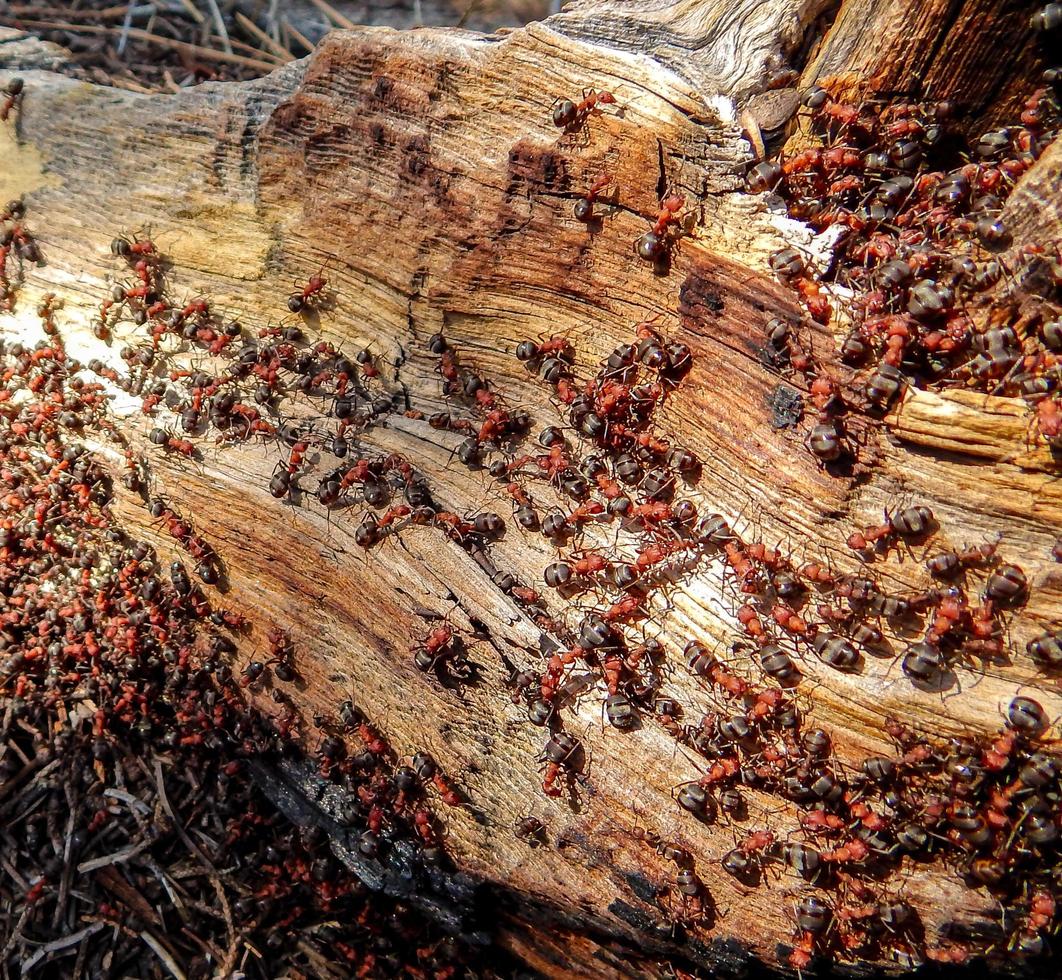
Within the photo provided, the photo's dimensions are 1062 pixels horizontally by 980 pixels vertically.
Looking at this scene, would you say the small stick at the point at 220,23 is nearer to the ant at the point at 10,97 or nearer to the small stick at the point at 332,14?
the small stick at the point at 332,14

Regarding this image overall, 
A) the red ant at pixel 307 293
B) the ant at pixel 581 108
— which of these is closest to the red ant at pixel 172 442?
the red ant at pixel 307 293

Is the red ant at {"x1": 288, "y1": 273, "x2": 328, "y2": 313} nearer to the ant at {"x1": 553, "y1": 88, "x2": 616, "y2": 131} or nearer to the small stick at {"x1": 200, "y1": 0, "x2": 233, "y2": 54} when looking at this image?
the ant at {"x1": 553, "y1": 88, "x2": 616, "y2": 131}

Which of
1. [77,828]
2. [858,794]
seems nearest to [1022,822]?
[858,794]

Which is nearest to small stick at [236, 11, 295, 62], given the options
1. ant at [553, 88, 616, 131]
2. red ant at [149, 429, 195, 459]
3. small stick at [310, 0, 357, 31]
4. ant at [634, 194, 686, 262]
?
small stick at [310, 0, 357, 31]

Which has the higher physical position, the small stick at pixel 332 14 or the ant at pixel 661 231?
the small stick at pixel 332 14

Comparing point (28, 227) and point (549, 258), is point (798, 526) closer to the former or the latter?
point (549, 258)
